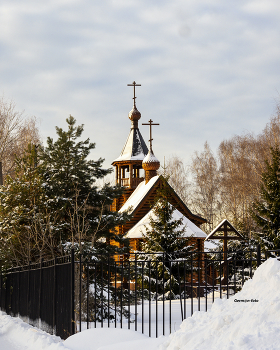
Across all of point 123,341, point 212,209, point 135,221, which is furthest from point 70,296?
point 212,209

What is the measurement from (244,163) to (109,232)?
21.8 metres

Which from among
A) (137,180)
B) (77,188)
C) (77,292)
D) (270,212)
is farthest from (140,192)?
(77,292)

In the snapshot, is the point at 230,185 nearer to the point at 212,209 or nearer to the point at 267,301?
the point at 212,209

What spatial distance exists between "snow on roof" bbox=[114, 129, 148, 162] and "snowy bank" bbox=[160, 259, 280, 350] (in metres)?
25.2

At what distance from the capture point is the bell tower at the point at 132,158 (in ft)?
98.3

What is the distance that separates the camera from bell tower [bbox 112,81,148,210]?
30.0 meters

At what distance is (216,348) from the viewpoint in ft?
13.0

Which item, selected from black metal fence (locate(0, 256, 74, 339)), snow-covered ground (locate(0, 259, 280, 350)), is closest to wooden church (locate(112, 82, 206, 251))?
black metal fence (locate(0, 256, 74, 339))

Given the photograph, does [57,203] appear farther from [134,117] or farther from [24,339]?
[134,117]

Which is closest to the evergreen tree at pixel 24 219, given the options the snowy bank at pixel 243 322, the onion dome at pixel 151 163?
the snowy bank at pixel 243 322

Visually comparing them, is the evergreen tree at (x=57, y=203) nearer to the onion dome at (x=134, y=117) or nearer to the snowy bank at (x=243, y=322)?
the snowy bank at (x=243, y=322)

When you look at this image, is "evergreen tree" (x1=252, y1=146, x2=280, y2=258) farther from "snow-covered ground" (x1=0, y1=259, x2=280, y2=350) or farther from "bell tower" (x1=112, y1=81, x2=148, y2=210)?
"bell tower" (x1=112, y1=81, x2=148, y2=210)

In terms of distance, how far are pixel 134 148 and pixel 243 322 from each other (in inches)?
1061

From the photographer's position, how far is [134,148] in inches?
1212
